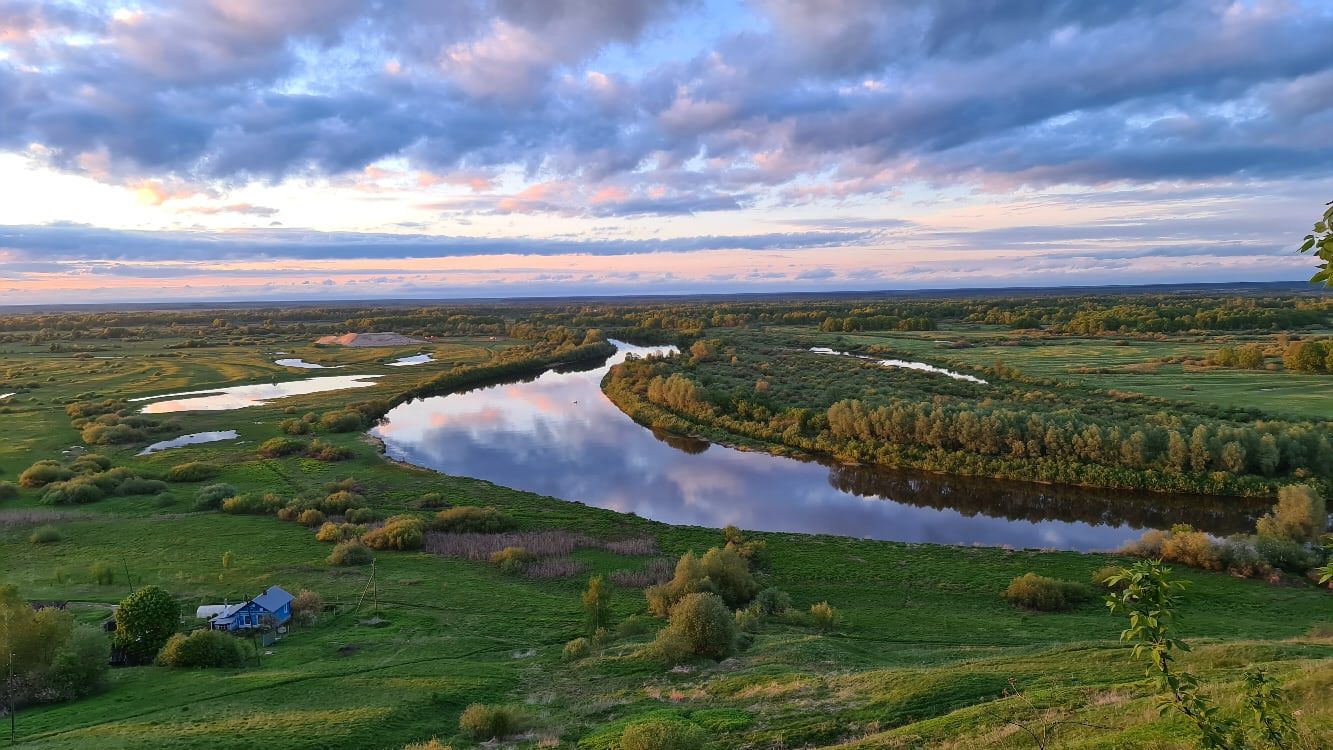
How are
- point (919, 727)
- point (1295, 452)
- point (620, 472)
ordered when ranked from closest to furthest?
point (919, 727) < point (1295, 452) < point (620, 472)

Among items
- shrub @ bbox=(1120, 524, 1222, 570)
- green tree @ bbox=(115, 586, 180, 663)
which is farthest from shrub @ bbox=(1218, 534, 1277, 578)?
green tree @ bbox=(115, 586, 180, 663)

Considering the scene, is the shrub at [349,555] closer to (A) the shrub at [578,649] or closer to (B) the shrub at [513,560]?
(B) the shrub at [513,560]

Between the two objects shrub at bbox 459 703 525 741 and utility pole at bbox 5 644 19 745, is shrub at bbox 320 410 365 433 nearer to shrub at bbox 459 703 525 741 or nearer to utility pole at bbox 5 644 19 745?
utility pole at bbox 5 644 19 745

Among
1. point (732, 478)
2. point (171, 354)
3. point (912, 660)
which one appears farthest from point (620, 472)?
point (171, 354)

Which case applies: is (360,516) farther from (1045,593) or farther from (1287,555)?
(1287,555)

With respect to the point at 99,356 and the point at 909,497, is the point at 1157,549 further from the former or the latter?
the point at 99,356

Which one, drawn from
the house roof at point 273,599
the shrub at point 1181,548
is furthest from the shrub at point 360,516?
the shrub at point 1181,548
